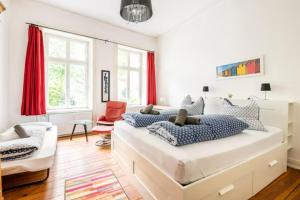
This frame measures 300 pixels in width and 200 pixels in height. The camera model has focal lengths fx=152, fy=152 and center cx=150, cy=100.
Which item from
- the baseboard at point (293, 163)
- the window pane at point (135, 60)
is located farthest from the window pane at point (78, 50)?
the baseboard at point (293, 163)

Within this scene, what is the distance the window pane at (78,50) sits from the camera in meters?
4.10

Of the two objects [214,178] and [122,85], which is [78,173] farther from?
[122,85]

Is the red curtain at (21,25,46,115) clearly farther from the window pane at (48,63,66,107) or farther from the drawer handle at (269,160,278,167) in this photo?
the drawer handle at (269,160,278,167)

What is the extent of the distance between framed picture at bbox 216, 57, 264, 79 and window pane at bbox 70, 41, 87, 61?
3508 mm

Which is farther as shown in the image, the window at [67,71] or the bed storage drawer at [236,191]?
the window at [67,71]

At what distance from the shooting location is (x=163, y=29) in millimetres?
4688

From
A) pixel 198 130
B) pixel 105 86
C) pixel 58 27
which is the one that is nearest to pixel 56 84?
pixel 105 86

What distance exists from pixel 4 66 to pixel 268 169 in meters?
4.52

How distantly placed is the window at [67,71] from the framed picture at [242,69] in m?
3.31

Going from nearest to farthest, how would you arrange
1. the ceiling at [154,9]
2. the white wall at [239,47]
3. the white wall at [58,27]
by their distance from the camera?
the white wall at [239,47] → the white wall at [58,27] → the ceiling at [154,9]

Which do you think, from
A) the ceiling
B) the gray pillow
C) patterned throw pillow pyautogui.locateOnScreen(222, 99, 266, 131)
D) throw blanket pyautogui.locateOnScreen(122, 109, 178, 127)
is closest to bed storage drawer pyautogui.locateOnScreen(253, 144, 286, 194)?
patterned throw pillow pyautogui.locateOnScreen(222, 99, 266, 131)

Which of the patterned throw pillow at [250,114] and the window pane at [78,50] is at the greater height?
the window pane at [78,50]

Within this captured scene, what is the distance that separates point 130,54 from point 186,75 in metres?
2.10

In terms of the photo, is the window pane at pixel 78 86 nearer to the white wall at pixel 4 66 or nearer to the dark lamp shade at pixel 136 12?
the white wall at pixel 4 66
